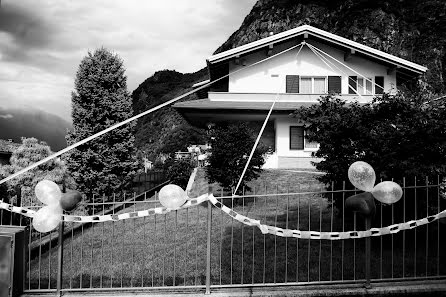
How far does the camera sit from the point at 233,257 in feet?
28.8

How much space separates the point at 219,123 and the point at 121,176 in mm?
7759

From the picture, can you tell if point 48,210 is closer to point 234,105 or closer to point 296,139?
point 234,105

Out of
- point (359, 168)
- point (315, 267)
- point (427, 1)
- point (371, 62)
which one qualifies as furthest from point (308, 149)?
point (427, 1)

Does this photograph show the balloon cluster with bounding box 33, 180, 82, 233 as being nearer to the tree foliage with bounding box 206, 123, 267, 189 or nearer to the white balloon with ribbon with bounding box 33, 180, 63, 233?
the white balloon with ribbon with bounding box 33, 180, 63, 233

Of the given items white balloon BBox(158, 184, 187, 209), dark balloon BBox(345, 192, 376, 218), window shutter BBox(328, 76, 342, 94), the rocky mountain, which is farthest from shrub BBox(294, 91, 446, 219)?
the rocky mountain

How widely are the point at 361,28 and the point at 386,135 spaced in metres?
57.2

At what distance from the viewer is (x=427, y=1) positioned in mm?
64625

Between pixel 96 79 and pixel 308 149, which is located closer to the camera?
pixel 96 79

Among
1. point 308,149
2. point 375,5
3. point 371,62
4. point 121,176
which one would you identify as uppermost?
point 375,5

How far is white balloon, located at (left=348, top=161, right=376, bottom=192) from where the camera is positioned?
618 centimetres

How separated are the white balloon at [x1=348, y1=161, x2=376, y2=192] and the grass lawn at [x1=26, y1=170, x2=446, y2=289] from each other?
773 millimetres

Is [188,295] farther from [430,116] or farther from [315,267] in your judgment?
[430,116]

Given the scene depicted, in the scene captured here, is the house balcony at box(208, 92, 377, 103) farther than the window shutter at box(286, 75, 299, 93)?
No

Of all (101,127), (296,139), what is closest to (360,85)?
(296,139)
